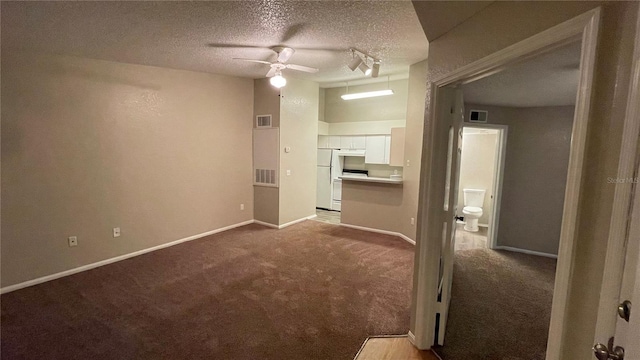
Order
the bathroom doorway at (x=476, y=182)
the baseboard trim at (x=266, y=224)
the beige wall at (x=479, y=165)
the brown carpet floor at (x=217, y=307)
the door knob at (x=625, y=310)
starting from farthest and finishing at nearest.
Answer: the beige wall at (x=479, y=165), the bathroom doorway at (x=476, y=182), the baseboard trim at (x=266, y=224), the brown carpet floor at (x=217, y=307), the door knob at (x=625, y=310)

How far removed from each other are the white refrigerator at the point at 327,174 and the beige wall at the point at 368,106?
0.83m

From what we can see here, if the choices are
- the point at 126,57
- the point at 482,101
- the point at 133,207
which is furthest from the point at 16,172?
the point at 482,101

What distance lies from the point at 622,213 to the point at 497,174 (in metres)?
4.04

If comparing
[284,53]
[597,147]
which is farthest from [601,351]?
[284,53]

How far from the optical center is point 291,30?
2.64 m

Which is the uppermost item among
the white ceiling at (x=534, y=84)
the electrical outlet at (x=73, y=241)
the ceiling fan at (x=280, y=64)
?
the ceiling fan at (x=280, y=64)

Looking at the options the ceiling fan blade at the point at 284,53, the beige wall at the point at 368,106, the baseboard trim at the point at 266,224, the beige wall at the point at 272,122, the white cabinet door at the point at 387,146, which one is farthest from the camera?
the white cabinet door at the point at 387,146

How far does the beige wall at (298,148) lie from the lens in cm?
511

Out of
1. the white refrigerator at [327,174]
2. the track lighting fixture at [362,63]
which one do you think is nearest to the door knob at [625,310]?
the track lighting fixture at [362,63]

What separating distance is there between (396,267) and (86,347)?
3.16 metres

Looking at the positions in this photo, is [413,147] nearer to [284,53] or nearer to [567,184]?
[284,53]

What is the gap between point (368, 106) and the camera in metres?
6.15

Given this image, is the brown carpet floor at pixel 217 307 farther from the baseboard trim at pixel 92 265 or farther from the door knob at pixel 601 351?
the door knob at pixel 601 351

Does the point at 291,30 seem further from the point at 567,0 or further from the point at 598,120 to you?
the point at 598,120
